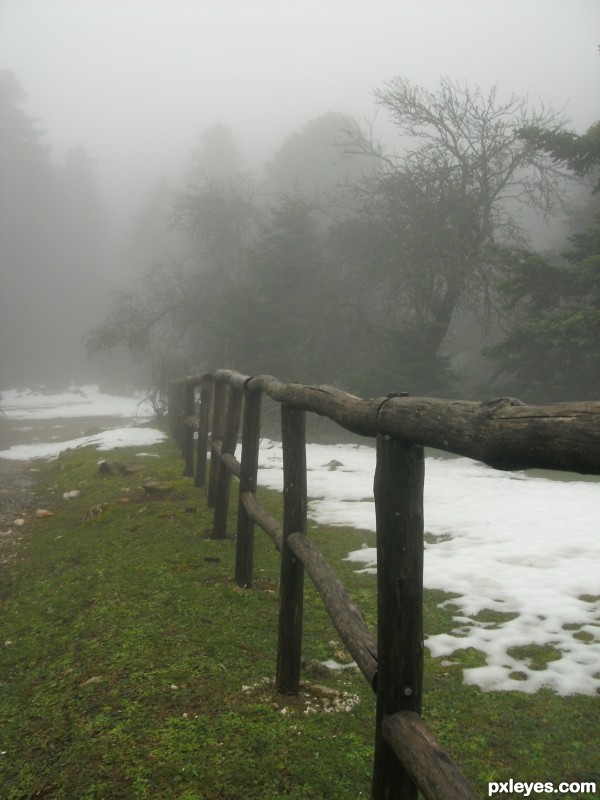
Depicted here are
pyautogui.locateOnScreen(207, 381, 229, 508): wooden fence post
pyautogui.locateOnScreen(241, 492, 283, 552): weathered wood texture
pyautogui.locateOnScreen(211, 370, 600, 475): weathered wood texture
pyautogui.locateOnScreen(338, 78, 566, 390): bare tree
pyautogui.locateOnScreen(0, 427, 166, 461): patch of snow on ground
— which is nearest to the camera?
pyautogui.locateOnScreen(211, 370, 600, 475): weathered wood texture

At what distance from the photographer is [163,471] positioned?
31.7ft

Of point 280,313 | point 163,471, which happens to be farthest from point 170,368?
point 163,471

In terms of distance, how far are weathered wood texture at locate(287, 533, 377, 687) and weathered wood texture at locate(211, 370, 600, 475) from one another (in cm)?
81

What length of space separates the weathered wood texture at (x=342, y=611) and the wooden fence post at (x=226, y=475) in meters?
2.65

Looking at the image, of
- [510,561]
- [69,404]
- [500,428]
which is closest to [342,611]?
[500,428]

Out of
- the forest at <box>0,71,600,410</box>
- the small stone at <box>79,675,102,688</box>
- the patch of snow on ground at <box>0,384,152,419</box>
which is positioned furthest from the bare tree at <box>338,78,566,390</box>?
the small stone at <box>79,675,102,688</box>

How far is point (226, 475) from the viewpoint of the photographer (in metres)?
5.64

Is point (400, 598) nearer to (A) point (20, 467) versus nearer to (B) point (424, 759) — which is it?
(B) point (424, 759)

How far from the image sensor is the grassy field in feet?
7.59

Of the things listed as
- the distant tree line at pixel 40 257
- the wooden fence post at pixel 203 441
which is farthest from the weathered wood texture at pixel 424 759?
the distant tree line at pixel 40 257

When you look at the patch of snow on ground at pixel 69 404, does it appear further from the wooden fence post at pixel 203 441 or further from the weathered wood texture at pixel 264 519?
the weathered wood texture at pixel 264 519

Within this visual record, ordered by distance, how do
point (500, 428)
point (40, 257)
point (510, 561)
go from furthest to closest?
1. point (40, 257)
2. point (510, 561)
3. point (500, 428)

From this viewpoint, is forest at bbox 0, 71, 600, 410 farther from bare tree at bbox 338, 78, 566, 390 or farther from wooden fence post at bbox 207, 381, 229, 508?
wooden fence post at bbox 207, 381, 229, 508

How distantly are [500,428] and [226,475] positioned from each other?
177 inches
